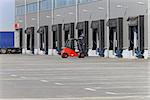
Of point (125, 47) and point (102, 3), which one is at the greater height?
point (102, 3)

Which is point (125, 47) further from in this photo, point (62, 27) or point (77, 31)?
point (62, 27)

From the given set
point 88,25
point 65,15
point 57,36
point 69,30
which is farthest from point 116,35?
point 57,36

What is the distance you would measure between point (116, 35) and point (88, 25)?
9210 mm

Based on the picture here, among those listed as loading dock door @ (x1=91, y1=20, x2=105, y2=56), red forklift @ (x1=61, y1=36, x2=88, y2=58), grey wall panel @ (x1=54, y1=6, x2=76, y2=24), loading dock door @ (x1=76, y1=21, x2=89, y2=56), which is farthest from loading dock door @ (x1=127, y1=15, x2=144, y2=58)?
grey wall panel @ (x1=54, y1=6, x2=76, y2=24)

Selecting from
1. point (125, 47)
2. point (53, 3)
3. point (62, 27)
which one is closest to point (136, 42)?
point (125, 47)

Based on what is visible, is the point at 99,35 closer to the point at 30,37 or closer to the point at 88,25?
the point at 88,25

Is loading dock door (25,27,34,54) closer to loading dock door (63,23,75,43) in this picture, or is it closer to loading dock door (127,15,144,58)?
loading dock door (63,23,75,43)

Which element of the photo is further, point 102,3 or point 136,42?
point 102,3

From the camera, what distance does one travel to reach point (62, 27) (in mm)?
86688

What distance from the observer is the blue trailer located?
102681 millimetres

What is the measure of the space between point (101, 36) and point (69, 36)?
39.9 feet

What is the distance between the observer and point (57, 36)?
3469 inches

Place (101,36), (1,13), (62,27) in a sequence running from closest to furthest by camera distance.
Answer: (1,13) → (101,36) → (62,27)

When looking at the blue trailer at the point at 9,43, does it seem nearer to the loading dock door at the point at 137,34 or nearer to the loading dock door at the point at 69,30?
the loading dock door at the point at 69,30
